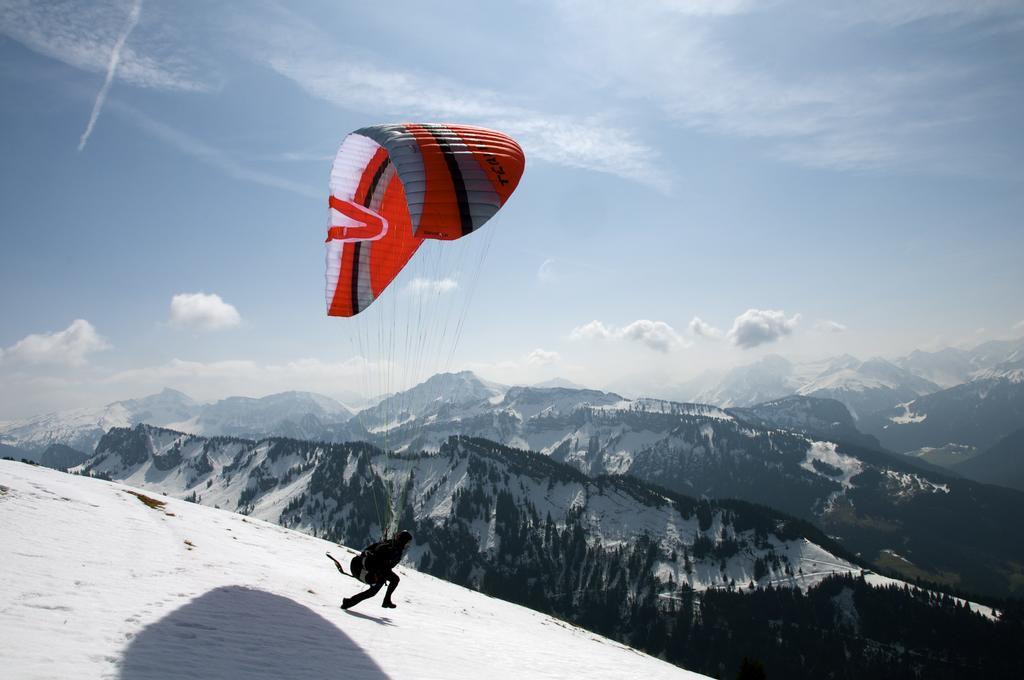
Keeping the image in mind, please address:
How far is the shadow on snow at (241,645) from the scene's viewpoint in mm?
8133

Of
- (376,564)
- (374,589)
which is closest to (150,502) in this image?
(376,564)

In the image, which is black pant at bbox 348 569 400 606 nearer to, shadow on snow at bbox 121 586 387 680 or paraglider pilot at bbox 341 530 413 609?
paraglider pilot at bbox 341 530 413 609

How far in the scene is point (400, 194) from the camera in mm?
20078

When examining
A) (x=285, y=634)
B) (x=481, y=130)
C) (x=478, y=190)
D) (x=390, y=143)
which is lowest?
(x=285, y=634)

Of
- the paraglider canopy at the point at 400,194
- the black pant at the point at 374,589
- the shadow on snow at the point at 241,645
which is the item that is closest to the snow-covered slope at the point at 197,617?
the shadow on snow at the point at 241,645

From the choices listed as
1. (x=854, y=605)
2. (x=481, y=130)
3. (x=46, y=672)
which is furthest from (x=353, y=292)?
(x=854, y=605)

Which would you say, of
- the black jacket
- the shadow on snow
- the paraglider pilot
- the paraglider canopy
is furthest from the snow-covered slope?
the paraglider canopy

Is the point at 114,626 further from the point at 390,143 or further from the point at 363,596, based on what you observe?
the point at 390,143

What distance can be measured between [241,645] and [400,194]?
15.8 metres

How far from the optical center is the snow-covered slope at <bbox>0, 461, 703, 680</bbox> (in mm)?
8227

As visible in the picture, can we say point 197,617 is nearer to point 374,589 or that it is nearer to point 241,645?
point 241,645

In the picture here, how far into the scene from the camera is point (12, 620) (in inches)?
324

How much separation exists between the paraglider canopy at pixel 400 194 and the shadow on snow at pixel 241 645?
10615mm

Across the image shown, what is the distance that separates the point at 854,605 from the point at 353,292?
201 metres
